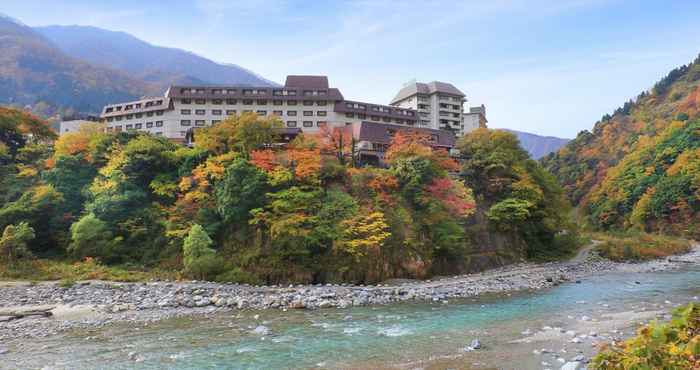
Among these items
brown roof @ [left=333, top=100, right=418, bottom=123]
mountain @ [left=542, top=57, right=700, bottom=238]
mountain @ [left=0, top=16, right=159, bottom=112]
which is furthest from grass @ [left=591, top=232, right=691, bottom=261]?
mountain @ [left=0, top=16, right=159, bottom=112]

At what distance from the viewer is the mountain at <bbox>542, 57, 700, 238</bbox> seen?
54.9 meters

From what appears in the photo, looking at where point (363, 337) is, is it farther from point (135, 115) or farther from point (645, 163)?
point (645, 163)

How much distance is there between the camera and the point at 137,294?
21.7 metres

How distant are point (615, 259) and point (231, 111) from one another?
4648 cm

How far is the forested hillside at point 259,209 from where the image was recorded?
27.0 meters

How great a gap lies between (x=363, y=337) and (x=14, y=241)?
85.4 feet

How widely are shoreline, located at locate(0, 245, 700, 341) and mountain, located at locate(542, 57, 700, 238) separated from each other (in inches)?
1608

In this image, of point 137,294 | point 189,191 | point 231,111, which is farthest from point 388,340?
point 231,111

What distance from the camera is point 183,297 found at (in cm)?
2105

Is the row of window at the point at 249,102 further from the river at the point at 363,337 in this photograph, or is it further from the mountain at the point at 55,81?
the mountain at the point at 55,81

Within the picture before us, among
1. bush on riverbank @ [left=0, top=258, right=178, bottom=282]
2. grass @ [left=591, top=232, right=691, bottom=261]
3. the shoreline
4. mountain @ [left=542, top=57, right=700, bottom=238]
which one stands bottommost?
grass @ [left=591, top=232, right=691, bottom=261]

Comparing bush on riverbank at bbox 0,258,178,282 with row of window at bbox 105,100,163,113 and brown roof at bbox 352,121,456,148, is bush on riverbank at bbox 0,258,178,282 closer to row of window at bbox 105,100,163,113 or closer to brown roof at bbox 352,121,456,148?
brown roof at bbox 352,121,456,148

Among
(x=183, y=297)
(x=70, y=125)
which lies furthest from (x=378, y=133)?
(x=70, y=125)

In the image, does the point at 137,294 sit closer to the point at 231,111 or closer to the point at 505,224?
the point at 505,224
